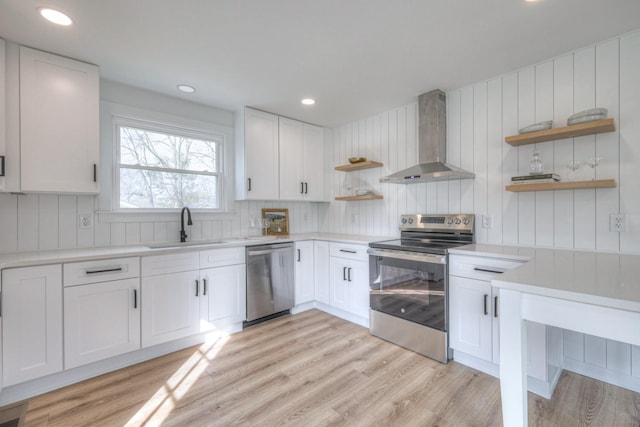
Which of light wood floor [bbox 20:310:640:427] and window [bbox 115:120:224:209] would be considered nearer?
light wood floor [bbox 20:310:640:427]

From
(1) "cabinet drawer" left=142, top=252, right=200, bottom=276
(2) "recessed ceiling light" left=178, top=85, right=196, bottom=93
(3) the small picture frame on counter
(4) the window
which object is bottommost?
(1) "cabinet drawer" left=142, top=252, right=200, bottom=276

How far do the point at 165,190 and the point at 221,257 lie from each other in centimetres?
99

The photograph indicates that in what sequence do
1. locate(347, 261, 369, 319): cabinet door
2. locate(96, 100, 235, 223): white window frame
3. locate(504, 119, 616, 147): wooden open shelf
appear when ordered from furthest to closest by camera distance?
locate(347, 261, 369, 319): cabinet door
locate(96, 100, 235, 223): white window frame
locate(504, 119, 616, 147): wooden open shelf

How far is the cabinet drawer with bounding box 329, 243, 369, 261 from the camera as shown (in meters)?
3.10

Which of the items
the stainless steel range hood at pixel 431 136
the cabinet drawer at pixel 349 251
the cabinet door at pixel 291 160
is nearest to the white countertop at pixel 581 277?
the stainless steel range hood at pixel 431 136

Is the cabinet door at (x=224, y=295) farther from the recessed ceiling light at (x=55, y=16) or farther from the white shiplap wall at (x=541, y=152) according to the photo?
the recessed ceiling light at (x=55, y=16)

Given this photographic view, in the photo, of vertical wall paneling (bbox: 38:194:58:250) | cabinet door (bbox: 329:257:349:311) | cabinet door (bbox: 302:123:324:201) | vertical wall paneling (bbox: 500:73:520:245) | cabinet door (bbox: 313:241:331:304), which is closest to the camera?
vertical wall paneling (bbox: 38:194:58:250)

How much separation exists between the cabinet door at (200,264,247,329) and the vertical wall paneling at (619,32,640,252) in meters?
3.22

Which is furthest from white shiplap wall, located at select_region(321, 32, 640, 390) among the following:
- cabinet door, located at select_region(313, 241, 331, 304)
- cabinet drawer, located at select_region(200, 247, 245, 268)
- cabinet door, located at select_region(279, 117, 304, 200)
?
cabinet drawer, located at select_region(200, 247, 245, 268)

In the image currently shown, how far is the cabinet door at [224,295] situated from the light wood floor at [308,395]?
13.5 inches

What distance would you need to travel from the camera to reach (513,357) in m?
1.24

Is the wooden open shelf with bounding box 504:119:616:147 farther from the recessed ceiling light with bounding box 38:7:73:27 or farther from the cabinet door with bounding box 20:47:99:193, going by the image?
the cabinet door with bounding box 20:47:99:193

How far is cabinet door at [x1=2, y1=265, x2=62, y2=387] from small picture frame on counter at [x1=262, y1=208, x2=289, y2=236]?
2135 millimetres

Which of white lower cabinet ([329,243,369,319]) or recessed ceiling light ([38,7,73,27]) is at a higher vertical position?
recessed ceiling light ([38,7,73,27])
